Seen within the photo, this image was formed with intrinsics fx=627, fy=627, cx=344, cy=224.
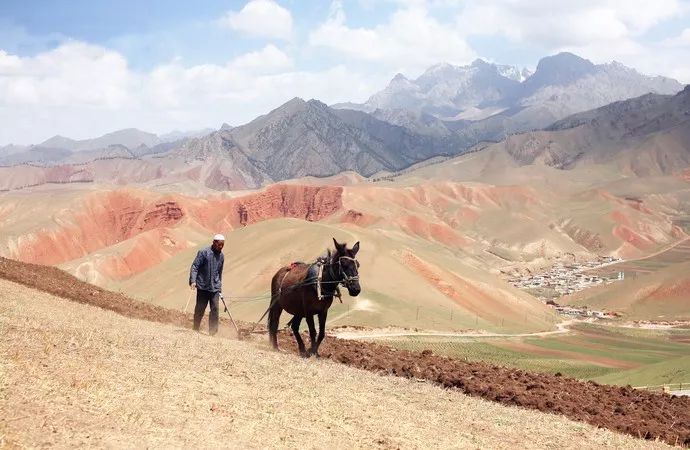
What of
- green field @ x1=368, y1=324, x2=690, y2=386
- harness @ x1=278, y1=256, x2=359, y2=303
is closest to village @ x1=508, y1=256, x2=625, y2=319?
green field @ x1=368, y1=324, x2=690, y2=386

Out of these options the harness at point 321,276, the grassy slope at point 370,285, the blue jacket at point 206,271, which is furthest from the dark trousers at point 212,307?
the grassy slope at point 370,285

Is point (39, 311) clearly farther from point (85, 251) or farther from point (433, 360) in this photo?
point (85, 251)

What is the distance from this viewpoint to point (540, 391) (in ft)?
52.0

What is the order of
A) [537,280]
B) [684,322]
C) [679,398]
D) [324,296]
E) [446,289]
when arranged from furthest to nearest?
1. [537,280]
2. [684,322]
3. [446,289]
4. [679,398]
5. [324,296]

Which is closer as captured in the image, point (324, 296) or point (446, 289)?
point (324, 296)

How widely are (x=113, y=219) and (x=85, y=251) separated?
16.8 metres

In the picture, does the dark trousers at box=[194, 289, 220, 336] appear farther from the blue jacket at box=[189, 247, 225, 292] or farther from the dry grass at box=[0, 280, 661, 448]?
the dry grass at box=[0, 280, 661, 448]

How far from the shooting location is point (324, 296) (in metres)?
16.6

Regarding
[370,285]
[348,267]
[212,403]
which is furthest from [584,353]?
[212,403]

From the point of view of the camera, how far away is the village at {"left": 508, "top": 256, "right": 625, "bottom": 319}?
11653cm

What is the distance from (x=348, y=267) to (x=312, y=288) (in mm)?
1382

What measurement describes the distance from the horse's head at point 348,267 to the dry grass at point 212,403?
2.05 metres

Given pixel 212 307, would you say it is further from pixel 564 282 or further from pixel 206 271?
pixel 564 282

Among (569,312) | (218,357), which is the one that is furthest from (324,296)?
(569,312)
